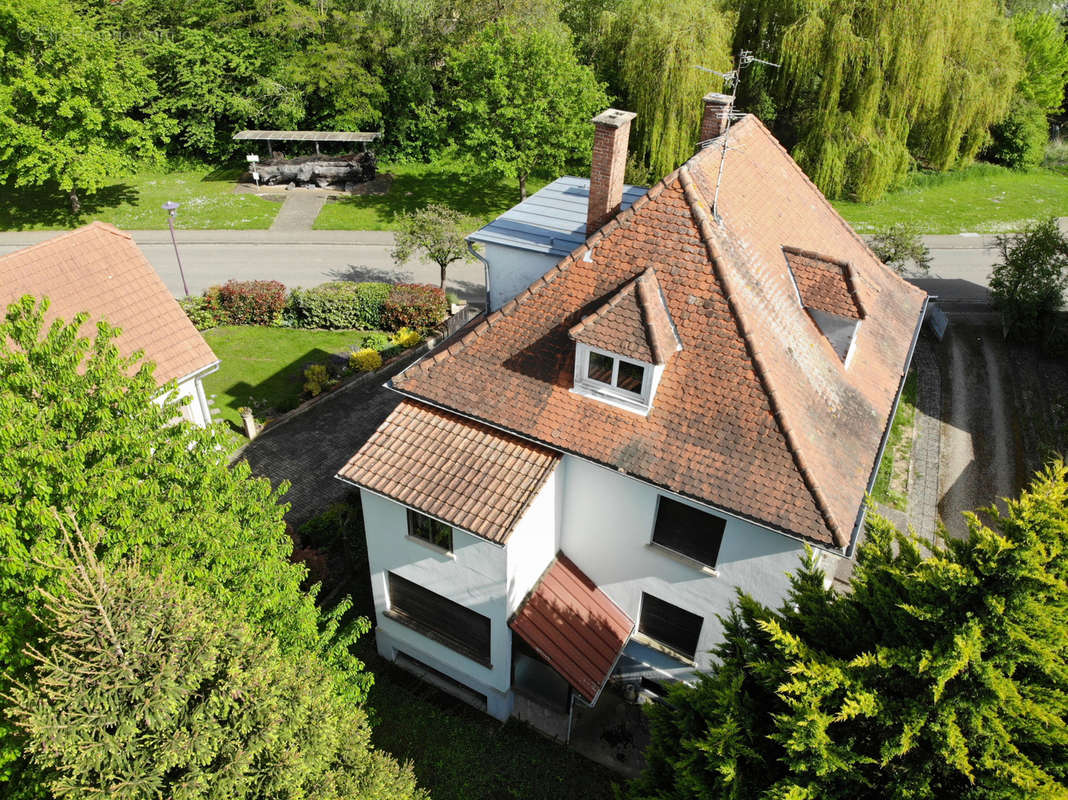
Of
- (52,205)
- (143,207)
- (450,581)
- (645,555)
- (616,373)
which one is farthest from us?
(143,207)

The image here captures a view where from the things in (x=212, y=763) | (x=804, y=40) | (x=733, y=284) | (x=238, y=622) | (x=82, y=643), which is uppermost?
(x=804, y=40)

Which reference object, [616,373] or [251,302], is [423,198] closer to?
[251,302]

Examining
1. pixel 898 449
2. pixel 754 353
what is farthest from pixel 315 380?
pixel 898 449

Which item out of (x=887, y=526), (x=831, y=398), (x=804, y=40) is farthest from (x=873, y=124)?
(x=887, y=526)

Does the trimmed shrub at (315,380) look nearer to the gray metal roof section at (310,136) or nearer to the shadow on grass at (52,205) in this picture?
the shadow on grass at (52,205)

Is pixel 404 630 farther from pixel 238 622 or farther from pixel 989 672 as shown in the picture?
pixel 989 672
